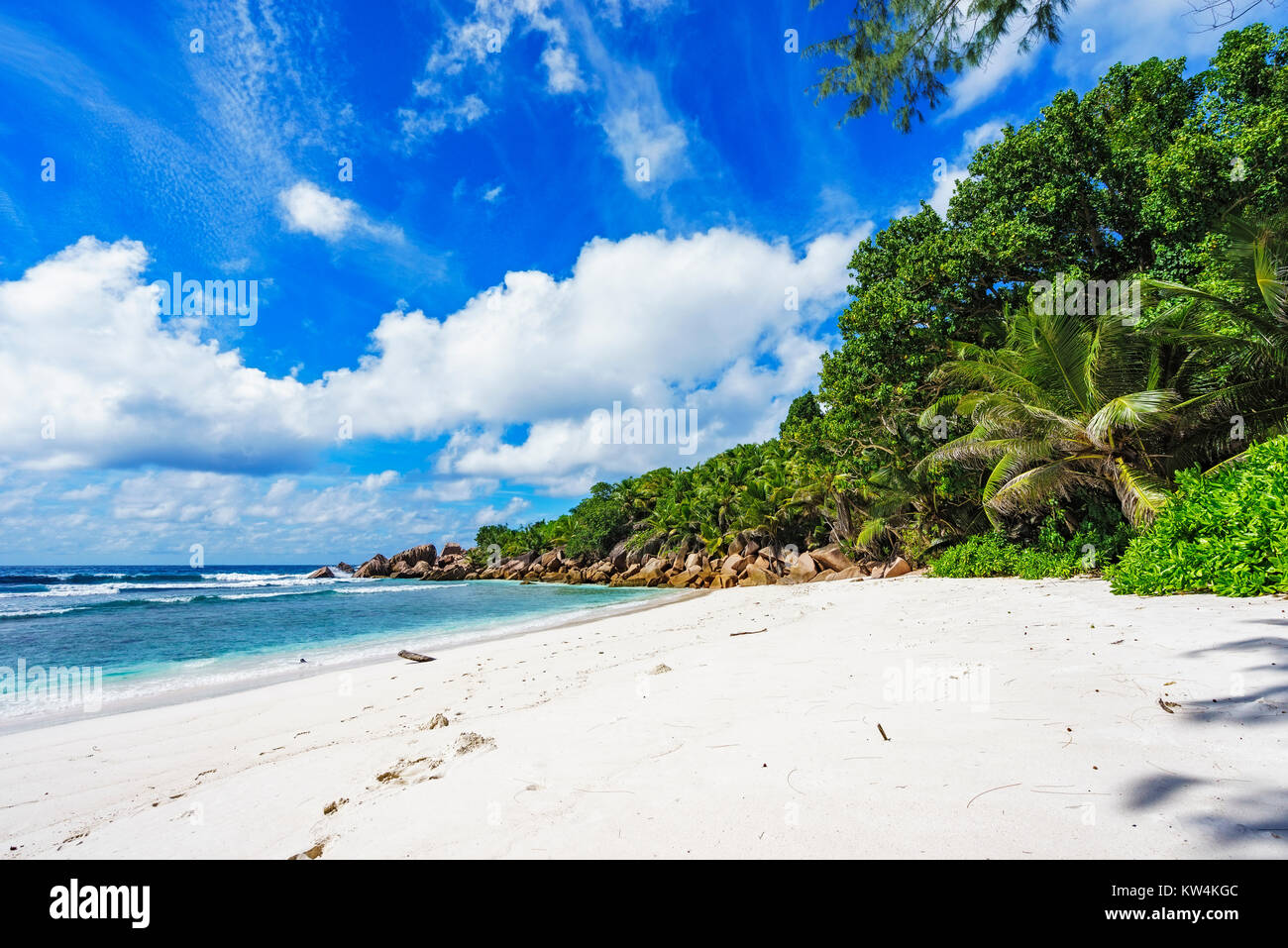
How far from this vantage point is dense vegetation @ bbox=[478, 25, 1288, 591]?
991 centimetres

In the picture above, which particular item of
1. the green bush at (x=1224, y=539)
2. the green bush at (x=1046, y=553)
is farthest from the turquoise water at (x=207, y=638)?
the green bush at (x=1224, y=539)

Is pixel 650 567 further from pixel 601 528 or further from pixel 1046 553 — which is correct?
pixel 1046 553

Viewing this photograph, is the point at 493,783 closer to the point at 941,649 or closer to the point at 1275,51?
the point at 941,649

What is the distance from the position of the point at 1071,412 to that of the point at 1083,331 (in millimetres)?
1664

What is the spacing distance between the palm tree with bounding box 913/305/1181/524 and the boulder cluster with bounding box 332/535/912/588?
6.84m

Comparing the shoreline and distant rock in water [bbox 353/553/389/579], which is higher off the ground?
the shoreline

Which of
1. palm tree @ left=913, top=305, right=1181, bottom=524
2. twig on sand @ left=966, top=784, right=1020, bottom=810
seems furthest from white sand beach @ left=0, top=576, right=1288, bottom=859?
palm tree @ left=913, top=305, right=1181, bottom=524

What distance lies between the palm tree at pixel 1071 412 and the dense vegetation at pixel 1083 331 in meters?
0.04

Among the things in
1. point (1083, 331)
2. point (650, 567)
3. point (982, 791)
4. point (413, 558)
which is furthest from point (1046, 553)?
point (413, 558)

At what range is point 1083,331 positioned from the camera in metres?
11.0

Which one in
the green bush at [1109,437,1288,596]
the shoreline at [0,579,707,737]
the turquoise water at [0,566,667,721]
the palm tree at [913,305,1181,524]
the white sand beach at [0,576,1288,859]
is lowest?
the turquoise water at [0,566,667,721]

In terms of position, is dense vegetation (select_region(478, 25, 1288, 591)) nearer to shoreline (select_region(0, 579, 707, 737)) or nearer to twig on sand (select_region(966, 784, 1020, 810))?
twig on sand (select_region(966, 784, 1020, 810))
